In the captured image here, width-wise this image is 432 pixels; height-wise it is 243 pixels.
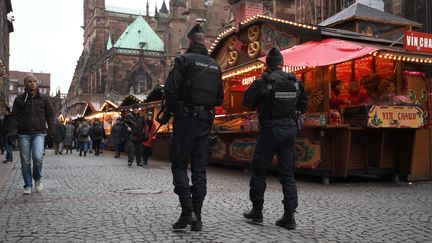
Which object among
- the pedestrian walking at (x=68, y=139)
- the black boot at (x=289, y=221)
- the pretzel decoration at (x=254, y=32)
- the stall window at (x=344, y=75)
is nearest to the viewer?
the black boot at (x=289, y=221)

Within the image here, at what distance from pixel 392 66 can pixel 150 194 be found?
632 cm

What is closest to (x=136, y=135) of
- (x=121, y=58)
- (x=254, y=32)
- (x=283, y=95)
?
(x=254, y=32)

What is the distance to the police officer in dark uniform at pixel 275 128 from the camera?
5.45 metres

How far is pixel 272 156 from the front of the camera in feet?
18.1

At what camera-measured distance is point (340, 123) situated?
9.80m

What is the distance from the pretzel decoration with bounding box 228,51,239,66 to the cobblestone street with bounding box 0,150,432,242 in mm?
4672

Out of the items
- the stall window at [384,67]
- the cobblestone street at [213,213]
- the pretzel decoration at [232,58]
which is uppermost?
the pretzel decoration at [232,58]

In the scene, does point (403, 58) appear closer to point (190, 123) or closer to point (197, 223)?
point (190, 123)

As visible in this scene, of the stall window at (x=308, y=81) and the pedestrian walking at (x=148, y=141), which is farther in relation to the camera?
the pedestrian walking at (x=148, y=141)

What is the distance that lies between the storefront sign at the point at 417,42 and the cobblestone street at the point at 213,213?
2.84m

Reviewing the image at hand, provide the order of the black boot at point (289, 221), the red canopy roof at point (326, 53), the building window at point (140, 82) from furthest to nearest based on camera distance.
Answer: the building window at point (140, 82) → the red canopy roof at point (326, 53) → the black boot at point (289, 221)

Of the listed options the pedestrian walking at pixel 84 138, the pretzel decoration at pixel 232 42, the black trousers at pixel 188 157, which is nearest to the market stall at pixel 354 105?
the pretzel decoration at pixel 232 42

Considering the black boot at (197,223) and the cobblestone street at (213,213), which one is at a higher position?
the black boot at (197,223)

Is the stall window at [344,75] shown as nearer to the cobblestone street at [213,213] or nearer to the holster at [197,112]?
the cobblestone street at [213,213]
